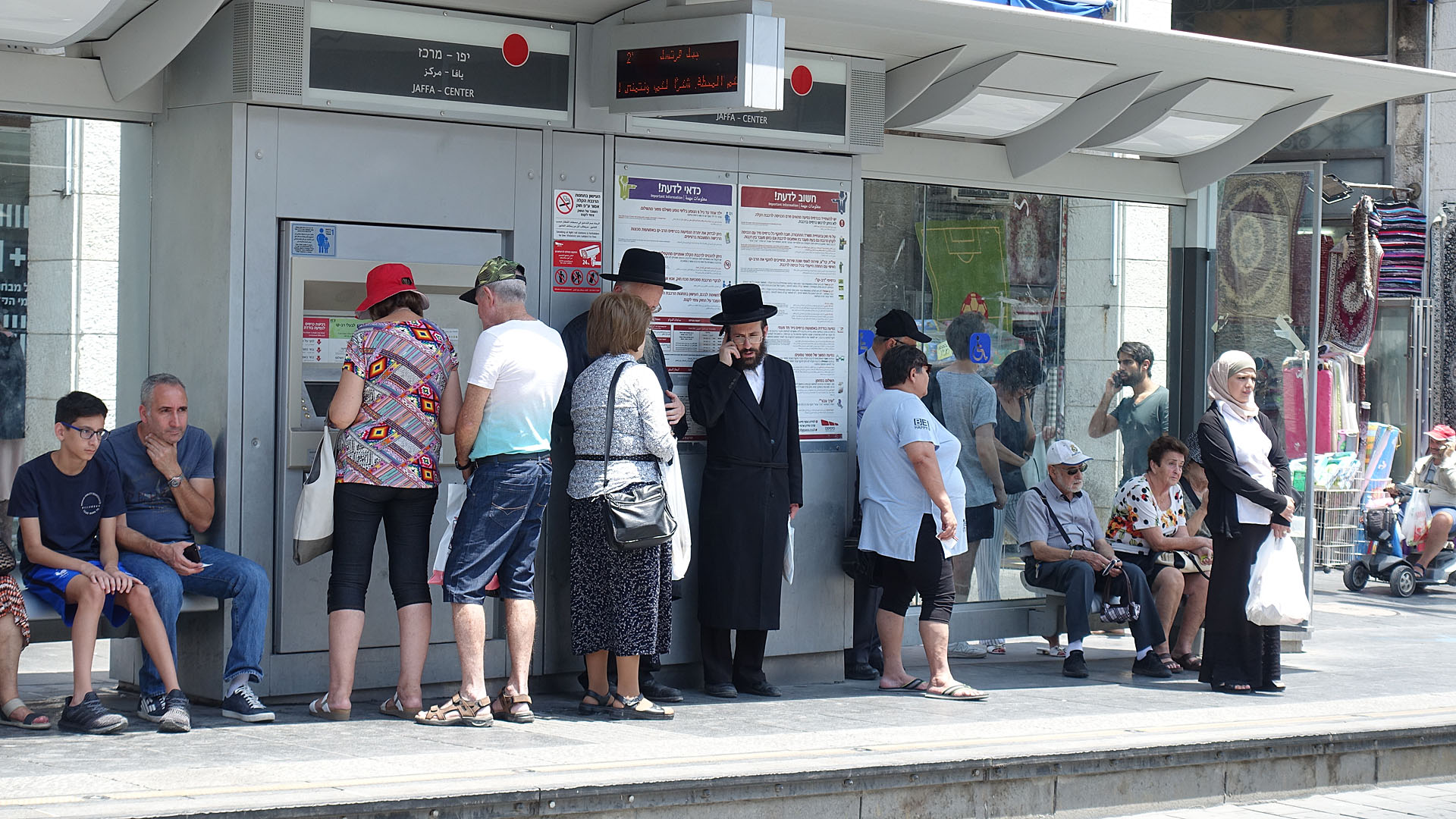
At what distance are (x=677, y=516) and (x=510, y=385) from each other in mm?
819

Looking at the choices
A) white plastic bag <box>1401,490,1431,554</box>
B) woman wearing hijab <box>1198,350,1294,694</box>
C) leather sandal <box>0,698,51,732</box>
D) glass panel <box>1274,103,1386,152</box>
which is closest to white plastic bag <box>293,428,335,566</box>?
leather sandal <box>0,698,51,732</box>

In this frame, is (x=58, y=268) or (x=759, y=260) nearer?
(x=58, y=268)

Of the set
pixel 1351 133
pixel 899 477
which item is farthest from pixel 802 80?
pixel 1351 133

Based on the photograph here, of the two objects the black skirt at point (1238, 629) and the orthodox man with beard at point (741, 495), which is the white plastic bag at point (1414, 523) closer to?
the black skirt at point (1238, 629)

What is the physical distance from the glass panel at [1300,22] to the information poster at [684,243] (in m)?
11.6

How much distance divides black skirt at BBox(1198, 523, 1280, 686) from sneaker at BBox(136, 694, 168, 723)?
454 centimetres

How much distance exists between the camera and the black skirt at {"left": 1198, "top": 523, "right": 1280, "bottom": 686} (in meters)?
7.48

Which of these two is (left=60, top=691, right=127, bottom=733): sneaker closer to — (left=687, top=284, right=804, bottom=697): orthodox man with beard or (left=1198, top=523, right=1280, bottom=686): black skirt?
(left=687, top=284, right=804, bottom=697): orthodox man with beard

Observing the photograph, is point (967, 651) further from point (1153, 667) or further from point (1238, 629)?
point (1238, 629)

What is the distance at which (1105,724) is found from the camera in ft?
20.6

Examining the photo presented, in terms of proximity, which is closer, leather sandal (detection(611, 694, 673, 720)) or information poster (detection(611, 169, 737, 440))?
leather sandal (detection(611, 694, 673, 720))

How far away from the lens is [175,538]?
20.0 ft

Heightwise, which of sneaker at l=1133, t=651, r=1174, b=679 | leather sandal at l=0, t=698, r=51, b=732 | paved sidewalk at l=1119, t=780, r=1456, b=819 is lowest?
paved sidewalk at l=1119, t=780, r=1456, b=819

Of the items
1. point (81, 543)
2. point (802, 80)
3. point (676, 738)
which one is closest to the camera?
point (676, 738)
